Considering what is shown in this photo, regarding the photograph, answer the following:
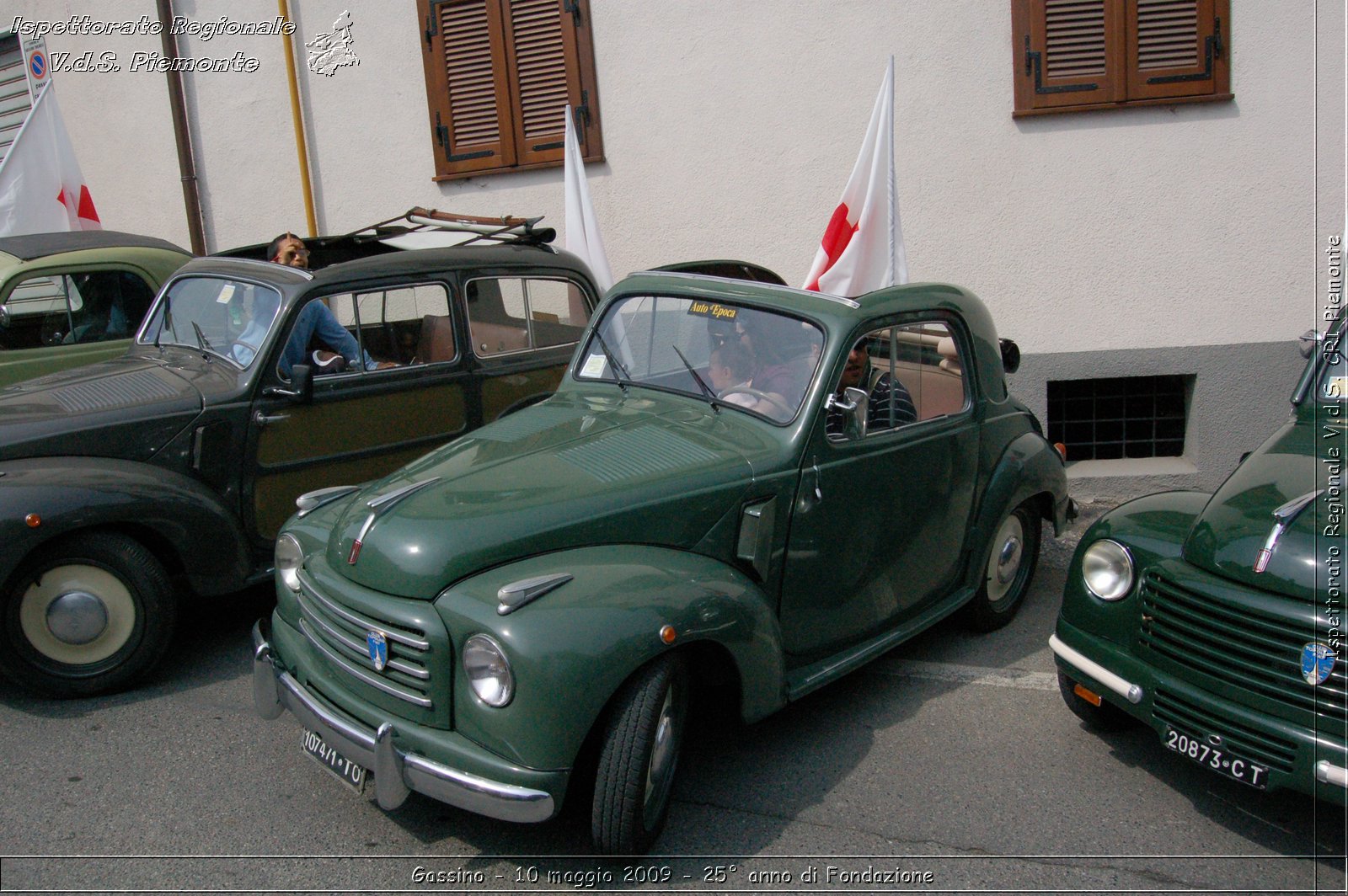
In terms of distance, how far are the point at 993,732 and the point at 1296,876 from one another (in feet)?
3.60

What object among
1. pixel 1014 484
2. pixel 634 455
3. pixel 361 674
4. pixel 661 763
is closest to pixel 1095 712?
pixel 1014 484

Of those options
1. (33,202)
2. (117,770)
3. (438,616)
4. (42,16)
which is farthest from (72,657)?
(42,16)

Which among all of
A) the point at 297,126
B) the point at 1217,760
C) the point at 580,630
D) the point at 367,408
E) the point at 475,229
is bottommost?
the point at 1217,760

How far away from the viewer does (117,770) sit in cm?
373

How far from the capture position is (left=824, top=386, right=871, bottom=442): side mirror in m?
3.81

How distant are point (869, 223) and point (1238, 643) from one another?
3.27m

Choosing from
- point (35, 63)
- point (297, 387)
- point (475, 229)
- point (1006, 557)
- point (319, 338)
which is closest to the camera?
point (297, 387)

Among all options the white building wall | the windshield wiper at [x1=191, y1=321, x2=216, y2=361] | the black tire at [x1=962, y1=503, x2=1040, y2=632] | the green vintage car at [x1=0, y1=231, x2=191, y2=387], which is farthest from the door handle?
the white building wall

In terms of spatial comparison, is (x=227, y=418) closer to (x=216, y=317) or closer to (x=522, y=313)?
(x=216, y=317)

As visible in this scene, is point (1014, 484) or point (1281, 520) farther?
point (1014, 484)

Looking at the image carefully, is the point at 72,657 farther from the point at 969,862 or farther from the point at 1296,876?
the point at 1296,876

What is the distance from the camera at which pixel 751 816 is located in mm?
3445

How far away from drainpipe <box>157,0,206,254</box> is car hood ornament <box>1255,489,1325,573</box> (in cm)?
814

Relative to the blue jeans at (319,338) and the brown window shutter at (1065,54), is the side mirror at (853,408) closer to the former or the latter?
the blue jeans at (319,338)
